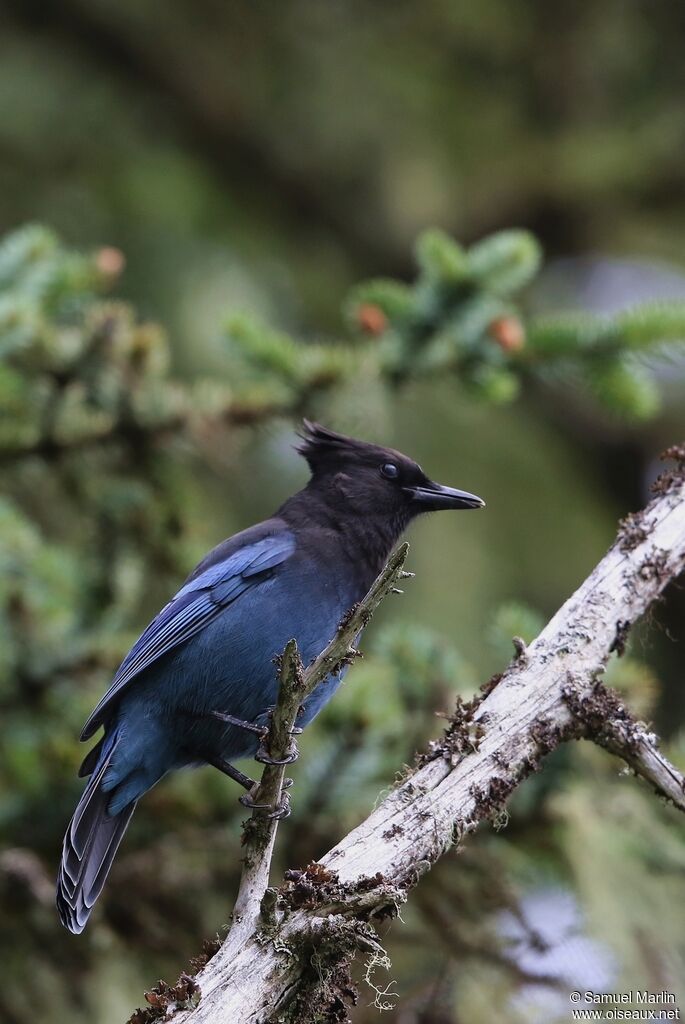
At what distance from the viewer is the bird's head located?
4102 millimetres

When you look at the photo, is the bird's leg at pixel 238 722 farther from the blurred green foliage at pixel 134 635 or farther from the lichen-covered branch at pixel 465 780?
the lichen-covered branch at pixel 465 780

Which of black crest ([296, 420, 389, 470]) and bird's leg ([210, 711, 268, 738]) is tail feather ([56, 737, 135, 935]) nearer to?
bird's leg ([210, 711, 268, 738])

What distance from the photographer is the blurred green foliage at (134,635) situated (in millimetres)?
4137

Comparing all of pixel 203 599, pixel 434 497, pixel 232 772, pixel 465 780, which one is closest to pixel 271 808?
pixel 465 780

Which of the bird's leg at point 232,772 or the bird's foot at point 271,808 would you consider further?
the bird's leg at point 232,772

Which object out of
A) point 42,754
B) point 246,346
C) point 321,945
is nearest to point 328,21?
point 246,346

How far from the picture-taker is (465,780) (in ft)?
8.46

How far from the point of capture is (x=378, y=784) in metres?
4.30

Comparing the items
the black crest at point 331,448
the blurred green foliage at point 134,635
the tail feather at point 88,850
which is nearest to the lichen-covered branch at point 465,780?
the tail feather at point 88,850

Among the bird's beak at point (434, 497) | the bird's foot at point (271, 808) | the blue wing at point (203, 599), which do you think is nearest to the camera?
the bird's foot at point (271, 808)

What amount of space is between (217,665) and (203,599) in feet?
0.89

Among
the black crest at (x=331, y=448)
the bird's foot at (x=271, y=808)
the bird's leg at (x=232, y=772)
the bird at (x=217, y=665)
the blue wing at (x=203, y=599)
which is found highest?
the black crest at (x=331, y=448)

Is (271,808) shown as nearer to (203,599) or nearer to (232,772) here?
(232,772)

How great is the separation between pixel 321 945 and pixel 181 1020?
0.29m
